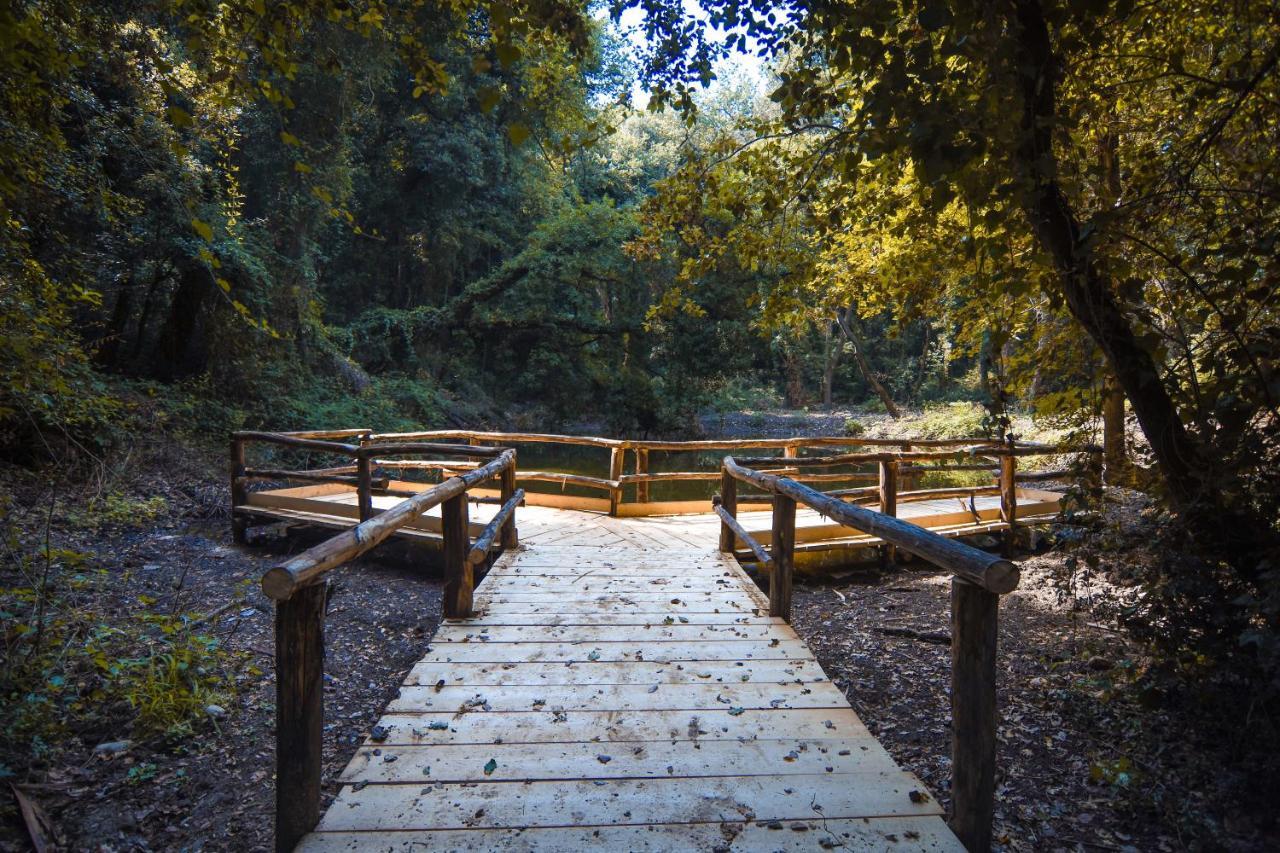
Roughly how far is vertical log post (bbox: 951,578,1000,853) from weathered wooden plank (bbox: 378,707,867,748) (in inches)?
22.5

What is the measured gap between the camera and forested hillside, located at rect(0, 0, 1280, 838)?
8.50 ft

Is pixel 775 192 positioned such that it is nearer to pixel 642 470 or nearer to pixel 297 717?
pixel 297 717

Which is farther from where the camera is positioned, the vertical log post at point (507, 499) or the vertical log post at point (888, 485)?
the vertical log post at point (888, 485)

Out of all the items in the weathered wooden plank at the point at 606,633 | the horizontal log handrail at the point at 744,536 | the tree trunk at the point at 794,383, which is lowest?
the weathered wooden plank at the point at 606,633

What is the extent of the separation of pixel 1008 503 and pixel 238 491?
8.53 m

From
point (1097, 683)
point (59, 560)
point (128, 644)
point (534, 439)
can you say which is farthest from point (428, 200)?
point (1097, 683)

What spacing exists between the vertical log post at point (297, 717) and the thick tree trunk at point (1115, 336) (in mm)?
3032

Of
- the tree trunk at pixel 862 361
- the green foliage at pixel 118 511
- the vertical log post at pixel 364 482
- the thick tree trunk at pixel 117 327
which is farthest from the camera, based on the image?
the tree trunk at pixel 862 361

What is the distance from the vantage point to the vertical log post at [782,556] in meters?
3.99

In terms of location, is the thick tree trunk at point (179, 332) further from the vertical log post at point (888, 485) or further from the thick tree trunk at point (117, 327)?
the vertical log post at point (888, 485)

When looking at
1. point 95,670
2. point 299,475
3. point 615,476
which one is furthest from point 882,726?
point 299,475

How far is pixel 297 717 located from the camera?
6.50 ft

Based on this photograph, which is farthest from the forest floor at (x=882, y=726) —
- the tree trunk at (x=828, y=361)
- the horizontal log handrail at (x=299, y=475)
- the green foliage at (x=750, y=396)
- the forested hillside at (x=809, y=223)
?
the tree trunk at (x=828, y=361)

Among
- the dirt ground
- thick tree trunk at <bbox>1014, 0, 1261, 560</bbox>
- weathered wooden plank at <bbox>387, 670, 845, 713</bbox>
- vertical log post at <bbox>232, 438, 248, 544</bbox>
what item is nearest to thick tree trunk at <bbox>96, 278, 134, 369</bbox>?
vertical log post at <bbox>232, 438, 248, 544</bbox>
